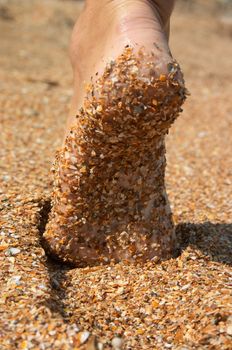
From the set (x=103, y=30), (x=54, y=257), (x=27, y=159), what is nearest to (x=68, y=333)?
(x=54, y=257)

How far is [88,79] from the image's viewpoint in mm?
1779

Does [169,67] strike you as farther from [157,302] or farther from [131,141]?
[157,302]

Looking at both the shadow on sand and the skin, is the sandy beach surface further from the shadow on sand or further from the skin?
the skin

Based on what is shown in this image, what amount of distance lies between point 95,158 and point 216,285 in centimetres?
56

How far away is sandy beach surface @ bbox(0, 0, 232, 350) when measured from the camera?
1479 millimetres

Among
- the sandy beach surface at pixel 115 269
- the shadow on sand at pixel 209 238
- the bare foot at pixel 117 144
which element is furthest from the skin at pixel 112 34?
the shadow on sand at pixel 209 238

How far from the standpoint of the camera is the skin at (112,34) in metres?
1.60

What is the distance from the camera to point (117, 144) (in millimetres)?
1675

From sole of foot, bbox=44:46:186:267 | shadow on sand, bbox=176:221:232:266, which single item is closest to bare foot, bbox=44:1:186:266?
sole of foot, bbox=44:46:186:267

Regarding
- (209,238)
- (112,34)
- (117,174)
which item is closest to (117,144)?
(117,174)

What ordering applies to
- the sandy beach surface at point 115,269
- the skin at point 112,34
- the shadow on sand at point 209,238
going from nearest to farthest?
the sandy beach surface at point 115,269
the skin at point 112,34
the shadow on sand at point 209,238

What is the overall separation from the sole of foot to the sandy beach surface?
7 centimetres

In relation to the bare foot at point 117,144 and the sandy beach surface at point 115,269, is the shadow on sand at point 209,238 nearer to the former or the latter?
the sandy beach surface at point 115,269

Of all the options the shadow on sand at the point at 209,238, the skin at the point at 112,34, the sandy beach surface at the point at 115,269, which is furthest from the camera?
the shadow on sand at the point at 209,238
